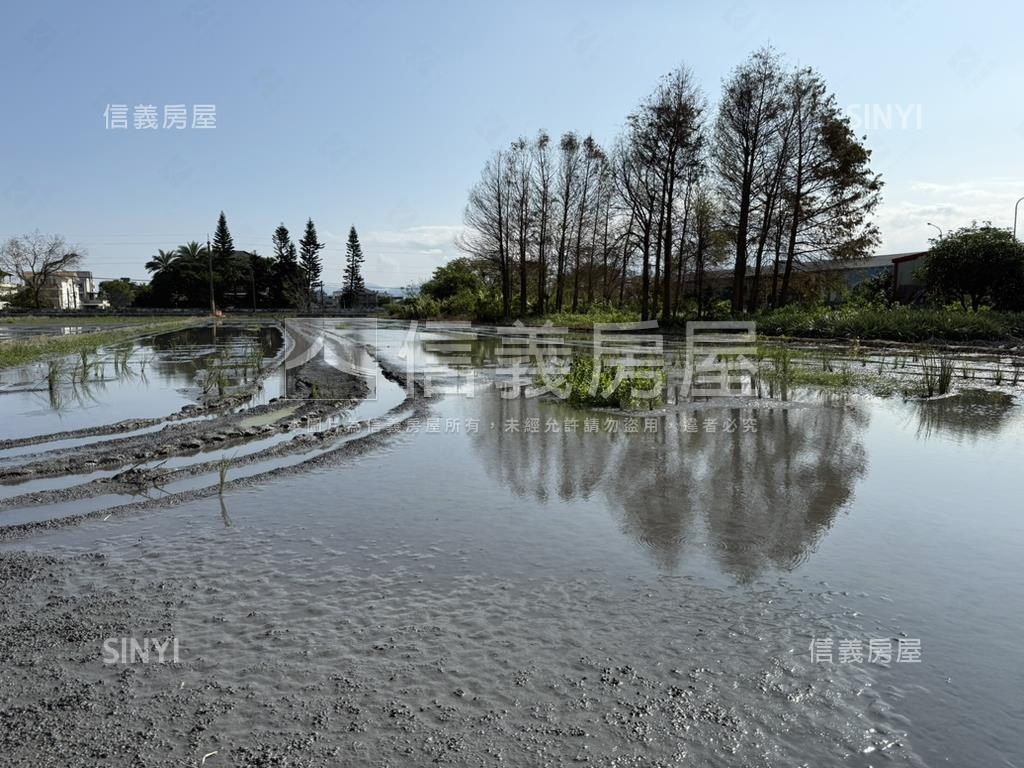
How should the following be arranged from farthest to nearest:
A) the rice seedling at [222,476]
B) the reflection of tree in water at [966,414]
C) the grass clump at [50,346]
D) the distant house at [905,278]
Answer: the distant house at [905,278] → the grass clump at [50,346] → the reflection of tree in water at [966,414] → the rice seedling at [222,476]

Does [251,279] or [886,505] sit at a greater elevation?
[251,279]

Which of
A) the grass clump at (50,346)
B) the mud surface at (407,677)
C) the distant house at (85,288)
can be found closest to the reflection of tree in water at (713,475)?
the mud surface at (407,677)

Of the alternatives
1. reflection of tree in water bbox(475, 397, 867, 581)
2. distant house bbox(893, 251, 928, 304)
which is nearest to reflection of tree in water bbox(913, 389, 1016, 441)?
reflection of tree in water bbox(475, 397, 867, 581)

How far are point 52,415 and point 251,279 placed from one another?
67562 mm

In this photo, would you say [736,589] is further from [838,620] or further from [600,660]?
[600,660]

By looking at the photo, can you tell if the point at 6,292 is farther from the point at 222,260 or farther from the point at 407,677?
the point at 407,677

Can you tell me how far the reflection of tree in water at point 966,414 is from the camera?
8812 mm

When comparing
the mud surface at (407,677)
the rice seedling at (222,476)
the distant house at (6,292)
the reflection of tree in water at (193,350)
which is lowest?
the mud surface at (407,677)

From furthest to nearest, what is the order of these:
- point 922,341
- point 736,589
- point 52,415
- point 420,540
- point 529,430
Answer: point 922,341
point 52,415
point 529,430
point 420,540
point 736,589

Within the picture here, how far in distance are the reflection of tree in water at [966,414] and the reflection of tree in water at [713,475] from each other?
2.76 feet

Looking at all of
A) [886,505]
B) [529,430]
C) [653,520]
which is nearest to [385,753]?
[653,520]

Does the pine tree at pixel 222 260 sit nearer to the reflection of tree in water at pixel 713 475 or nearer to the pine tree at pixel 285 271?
the pine tree at pixel 285 271

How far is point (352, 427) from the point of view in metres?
9.23

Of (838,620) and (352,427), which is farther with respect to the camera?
(352,427)
